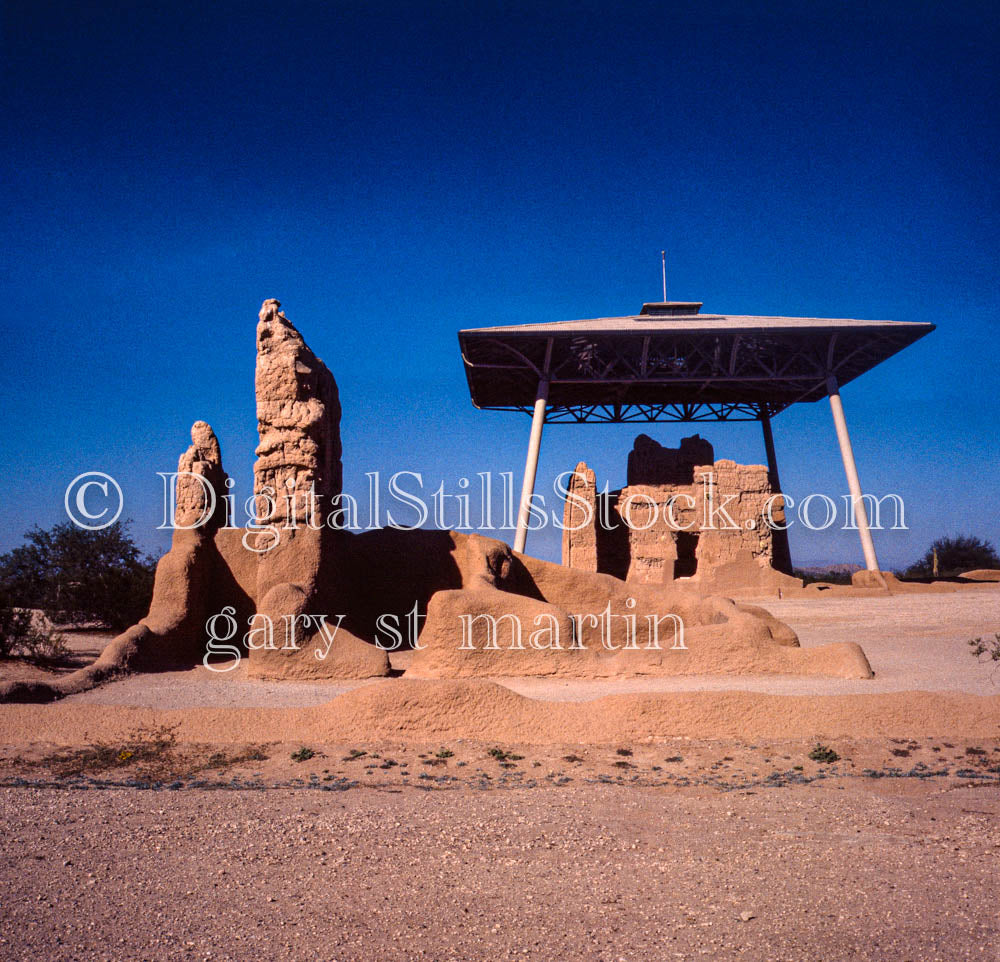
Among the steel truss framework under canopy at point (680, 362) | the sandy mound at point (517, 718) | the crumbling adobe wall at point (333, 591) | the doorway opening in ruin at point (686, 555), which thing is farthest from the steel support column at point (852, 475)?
the sandy mound at point (517, 718)

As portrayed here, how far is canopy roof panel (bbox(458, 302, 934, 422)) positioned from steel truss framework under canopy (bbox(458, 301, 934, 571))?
0.12 feet

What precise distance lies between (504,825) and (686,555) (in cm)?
2139

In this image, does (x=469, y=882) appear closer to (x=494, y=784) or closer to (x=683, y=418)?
(x=494, y=784)

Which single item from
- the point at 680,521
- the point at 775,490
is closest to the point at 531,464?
the point at 680,521

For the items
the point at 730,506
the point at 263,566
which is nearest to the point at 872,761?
the point at 263,566

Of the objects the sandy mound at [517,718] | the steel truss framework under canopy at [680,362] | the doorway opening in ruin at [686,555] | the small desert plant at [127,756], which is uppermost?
the steel truss framework under canopy at [680,362]

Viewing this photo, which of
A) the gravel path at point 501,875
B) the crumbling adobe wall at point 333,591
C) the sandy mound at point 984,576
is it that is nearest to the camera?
the gravel path at point 501,875

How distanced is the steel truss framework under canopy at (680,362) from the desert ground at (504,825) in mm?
15929

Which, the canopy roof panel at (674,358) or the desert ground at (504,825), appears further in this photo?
the canopy roof panel at (674,358)

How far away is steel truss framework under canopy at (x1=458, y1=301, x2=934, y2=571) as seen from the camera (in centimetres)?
2323

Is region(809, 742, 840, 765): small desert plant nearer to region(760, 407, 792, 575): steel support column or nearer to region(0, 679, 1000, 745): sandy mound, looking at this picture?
region(0, 679, 1000, 745): sandy mound

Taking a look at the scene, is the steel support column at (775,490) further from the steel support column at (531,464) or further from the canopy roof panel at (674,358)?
the steel support column at (531,464)

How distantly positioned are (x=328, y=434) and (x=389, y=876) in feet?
29.4

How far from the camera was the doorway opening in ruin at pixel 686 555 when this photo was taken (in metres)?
24.9
